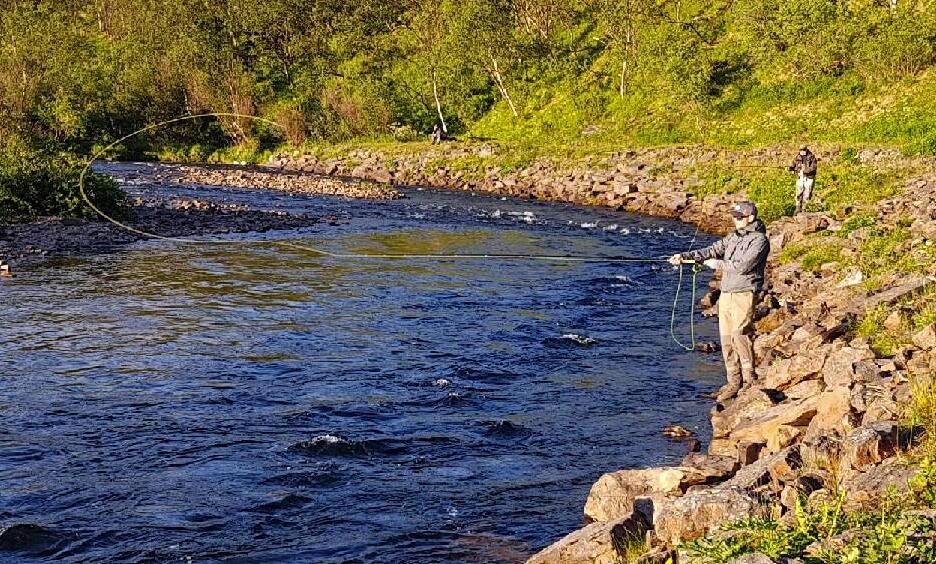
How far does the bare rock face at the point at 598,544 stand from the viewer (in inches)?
268

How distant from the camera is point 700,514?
656cm

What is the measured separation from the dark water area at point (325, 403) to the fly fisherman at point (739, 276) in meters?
0.70

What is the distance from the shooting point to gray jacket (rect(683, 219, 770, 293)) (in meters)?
11.6

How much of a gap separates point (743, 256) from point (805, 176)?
15.5 metres

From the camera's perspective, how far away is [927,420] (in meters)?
7.55

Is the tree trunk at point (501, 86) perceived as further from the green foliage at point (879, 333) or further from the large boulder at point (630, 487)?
the large boulder at point (630, 487)

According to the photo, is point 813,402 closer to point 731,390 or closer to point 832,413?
point 832,413

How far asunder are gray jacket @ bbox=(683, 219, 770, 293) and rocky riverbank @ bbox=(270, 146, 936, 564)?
41.4 inches

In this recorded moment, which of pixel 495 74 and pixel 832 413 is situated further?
pixel 495 74

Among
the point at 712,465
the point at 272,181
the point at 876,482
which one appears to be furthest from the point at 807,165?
the point at 272,181

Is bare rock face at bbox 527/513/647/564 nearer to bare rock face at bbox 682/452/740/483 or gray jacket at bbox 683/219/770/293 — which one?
bare rock face at bbox 682/452/740/483

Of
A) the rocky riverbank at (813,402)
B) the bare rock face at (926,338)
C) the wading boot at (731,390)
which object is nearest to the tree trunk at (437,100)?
the rocky riverbank at (813,402)

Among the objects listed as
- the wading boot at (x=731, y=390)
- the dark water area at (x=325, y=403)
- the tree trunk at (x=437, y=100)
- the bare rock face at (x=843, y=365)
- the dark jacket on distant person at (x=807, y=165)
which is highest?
the tree trunk at (x=437, y=100)

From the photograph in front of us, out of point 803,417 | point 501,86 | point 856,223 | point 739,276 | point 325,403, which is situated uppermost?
point 501,86
